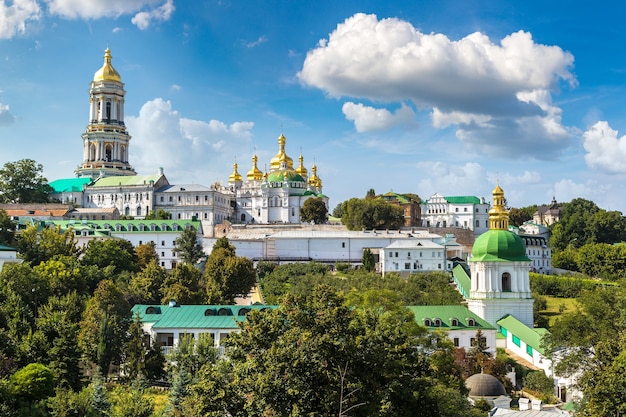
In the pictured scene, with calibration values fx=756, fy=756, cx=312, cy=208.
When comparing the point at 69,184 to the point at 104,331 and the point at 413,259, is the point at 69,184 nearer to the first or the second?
the point at 413,259

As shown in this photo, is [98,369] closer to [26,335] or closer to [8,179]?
[26,335]

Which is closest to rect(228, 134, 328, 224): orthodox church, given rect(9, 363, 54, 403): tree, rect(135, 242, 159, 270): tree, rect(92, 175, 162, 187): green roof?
rect(92, 175, 162, 187): green roof

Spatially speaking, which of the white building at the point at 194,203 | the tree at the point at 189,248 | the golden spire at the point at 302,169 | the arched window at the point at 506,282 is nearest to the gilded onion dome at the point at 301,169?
the golden spire at the point at 302,169

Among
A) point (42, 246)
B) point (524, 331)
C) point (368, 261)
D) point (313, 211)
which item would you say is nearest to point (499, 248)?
point (524, 331)

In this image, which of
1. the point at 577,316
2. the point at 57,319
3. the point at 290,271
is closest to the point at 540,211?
the point at 290,271

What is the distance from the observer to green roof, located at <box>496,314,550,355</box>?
4156 centimetres

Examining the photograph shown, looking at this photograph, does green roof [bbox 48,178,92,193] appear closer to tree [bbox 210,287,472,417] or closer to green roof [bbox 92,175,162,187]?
green roof [bbox 92,175,162,187]

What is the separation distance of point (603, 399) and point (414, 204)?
79.8 m

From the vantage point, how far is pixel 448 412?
939 inches

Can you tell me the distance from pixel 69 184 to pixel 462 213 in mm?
52389

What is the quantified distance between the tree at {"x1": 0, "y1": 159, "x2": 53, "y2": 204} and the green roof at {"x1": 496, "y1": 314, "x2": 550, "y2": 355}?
61316 mm

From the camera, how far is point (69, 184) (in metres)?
98.1

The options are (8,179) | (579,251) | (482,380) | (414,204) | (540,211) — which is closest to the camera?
(482,380)

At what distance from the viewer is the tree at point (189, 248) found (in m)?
67.6
